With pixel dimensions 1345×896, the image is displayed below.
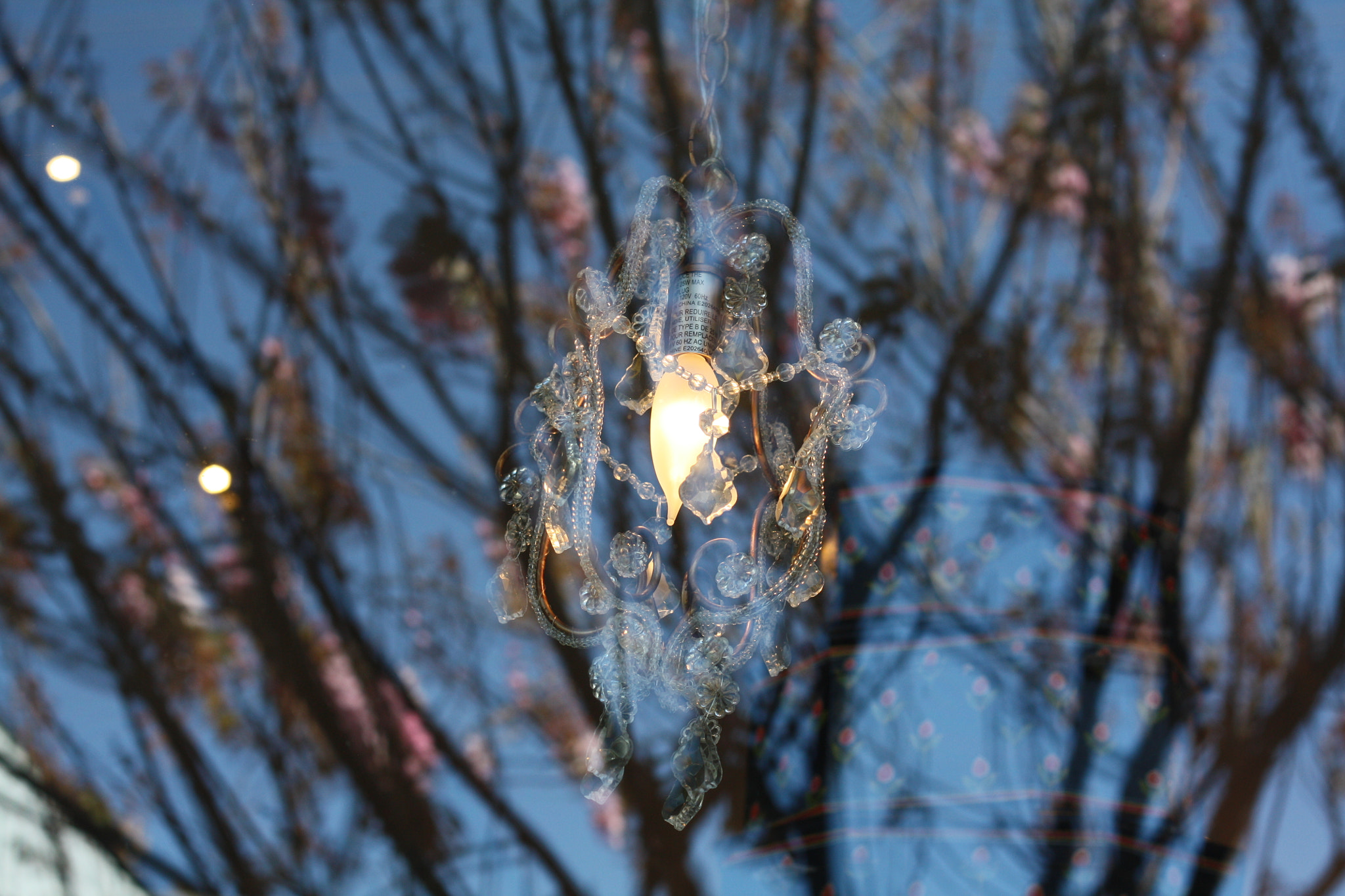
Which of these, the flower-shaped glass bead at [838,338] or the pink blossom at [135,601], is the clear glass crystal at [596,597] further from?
the pink blossom at [135,601]

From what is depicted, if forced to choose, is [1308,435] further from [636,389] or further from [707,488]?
[707,488]

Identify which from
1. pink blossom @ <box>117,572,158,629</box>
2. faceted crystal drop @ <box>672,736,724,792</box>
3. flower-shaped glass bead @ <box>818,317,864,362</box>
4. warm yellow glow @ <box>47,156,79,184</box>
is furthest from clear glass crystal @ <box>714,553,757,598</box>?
warm yellow glow @ <box>47,156,79,184</box>

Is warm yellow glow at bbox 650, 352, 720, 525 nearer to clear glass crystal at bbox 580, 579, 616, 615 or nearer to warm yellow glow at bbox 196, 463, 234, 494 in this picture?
clear glass crystal at bbox 580, 579, 616, 615

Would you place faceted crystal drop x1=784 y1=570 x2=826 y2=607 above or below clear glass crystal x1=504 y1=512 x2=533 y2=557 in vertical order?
below

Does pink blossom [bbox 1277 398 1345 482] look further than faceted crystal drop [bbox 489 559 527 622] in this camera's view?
Yes

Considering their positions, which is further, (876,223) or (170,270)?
(876,223)

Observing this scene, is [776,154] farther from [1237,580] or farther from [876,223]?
[1237,580]

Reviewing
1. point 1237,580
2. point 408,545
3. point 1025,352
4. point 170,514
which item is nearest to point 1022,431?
point 1025,352
